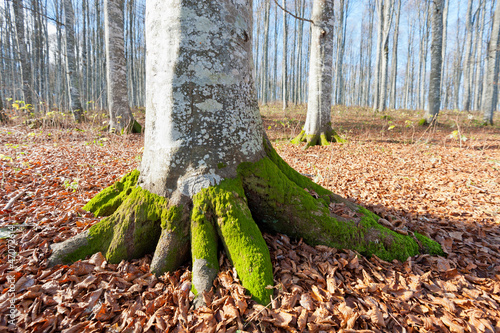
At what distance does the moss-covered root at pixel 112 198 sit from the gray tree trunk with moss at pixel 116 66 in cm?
507

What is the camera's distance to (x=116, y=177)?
12.6 ft

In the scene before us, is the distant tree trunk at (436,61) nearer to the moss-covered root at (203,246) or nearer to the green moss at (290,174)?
the green moss at (290,174)

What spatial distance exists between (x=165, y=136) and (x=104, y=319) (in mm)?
1378

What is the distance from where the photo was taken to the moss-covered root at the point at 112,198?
2.37 m

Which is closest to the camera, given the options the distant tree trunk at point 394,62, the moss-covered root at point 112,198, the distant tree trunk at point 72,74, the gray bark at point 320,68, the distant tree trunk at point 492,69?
the moss-covered root at point 112,198

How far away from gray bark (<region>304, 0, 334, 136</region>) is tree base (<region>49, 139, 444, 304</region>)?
186 inches

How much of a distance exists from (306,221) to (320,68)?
550cm

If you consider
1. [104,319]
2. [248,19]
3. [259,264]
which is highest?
[248,19]

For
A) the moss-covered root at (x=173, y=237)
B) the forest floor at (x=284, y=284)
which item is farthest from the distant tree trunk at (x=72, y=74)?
the moss-covered root at (x=173, y=237)

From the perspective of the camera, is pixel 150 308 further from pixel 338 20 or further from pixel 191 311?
pixel 338 20

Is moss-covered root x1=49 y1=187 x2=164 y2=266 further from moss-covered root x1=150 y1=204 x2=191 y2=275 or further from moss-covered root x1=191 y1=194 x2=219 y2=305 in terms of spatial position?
moss-covered root x1=191 y1=194 x2=219 y2=305

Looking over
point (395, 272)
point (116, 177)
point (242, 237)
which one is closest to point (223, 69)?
point (242, 237)

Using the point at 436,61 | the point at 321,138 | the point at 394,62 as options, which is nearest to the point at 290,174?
the point at 321,138

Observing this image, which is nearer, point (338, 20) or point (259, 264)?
point (259, 264)
